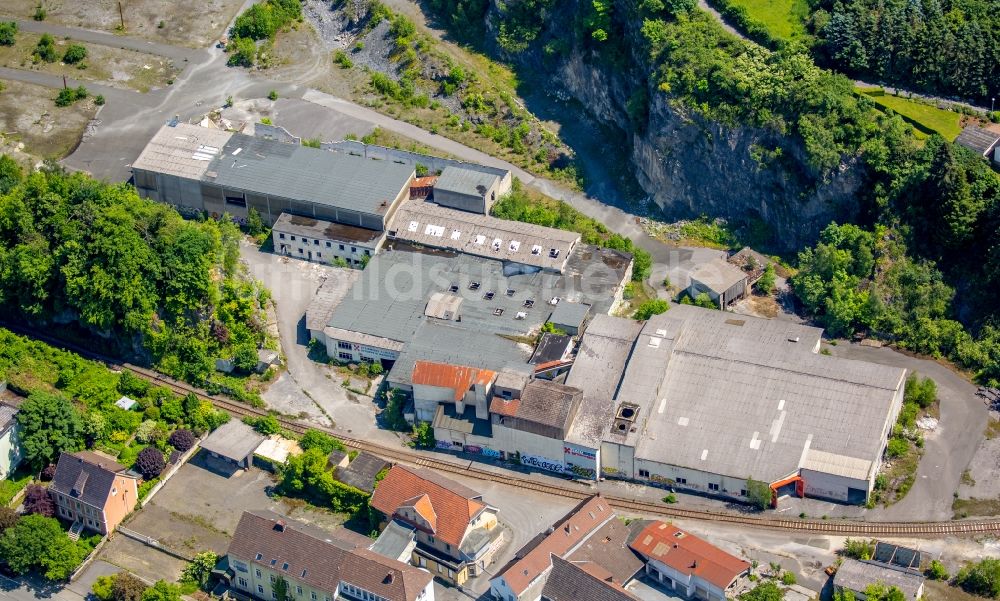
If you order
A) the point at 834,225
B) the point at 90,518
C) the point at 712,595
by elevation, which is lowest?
the point at 90,518

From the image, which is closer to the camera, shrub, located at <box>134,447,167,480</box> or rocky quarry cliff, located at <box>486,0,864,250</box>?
shrub, located at <box>134,447,167,480</box>

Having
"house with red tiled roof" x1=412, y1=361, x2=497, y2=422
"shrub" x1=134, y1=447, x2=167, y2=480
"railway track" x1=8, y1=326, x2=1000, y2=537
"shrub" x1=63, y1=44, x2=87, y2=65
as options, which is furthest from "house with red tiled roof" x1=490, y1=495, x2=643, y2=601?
"shrub" x1=63, y1=44, x2=87, y2=65

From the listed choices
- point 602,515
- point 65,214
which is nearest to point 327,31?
point 65,214

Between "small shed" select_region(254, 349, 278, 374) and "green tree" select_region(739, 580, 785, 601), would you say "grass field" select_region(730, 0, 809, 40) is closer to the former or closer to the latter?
"small shed" select_region(254, 349, 278, 374)

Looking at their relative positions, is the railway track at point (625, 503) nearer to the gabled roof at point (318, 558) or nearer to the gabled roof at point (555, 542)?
the gabled roof at point (555, 542)

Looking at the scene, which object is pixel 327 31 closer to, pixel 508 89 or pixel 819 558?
pixel 508 89

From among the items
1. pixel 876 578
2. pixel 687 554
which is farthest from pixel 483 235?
pixel 876 578
